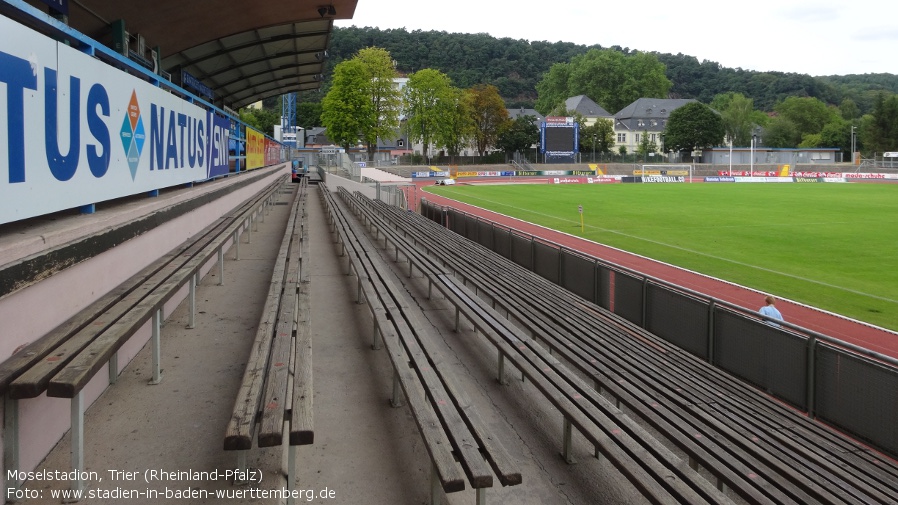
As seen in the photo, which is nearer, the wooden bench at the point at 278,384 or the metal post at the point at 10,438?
the metal post at the point at 10,438

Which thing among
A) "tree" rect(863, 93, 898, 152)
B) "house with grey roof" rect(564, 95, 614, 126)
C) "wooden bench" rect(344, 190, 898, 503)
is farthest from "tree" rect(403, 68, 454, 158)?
"wooden bench" rect(344, 190, 898, 503)

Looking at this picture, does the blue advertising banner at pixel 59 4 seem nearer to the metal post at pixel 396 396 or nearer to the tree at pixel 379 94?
the metal post at pixel 396 396

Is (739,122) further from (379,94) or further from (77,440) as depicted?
(77,440)

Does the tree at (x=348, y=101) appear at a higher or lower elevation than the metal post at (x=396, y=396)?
higher

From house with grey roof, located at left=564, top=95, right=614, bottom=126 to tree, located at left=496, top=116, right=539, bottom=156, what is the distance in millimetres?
26857

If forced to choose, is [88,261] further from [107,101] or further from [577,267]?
[577,267]

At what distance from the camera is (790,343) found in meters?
8.22

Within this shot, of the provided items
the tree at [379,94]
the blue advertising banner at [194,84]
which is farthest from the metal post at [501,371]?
the tree at [379,94]

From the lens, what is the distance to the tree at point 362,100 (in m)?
70.2

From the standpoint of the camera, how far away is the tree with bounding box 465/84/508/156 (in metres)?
98.9

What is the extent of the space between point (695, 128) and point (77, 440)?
4230 inches

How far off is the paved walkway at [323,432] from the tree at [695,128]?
102908mm

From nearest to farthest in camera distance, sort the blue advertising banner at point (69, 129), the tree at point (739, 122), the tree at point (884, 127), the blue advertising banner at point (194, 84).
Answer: the blue advertising banner at point (69, 129)
the blue advertising banner at point (194, 84)
the tree at point (884, 127)
the tree at point (739, 122)

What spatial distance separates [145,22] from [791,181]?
72.5 metres
